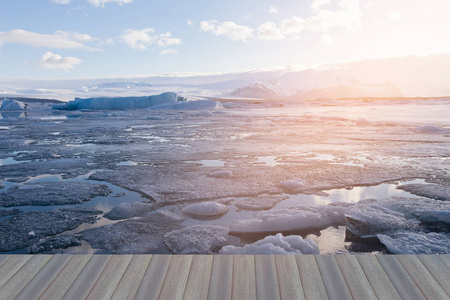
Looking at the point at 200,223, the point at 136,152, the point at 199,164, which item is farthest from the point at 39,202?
the point at 136,152

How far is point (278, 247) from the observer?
261cm

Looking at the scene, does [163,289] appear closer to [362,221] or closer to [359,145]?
[362,221]

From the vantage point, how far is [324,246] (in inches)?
118

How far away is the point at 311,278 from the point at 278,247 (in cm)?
70

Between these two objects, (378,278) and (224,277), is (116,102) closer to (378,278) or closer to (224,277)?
(224,277)

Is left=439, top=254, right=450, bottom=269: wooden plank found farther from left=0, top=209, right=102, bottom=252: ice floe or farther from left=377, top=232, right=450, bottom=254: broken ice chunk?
left=0, top=209, right=102, bottom=252: ice floe

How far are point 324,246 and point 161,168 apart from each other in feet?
11.9

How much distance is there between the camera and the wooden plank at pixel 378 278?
1.78m

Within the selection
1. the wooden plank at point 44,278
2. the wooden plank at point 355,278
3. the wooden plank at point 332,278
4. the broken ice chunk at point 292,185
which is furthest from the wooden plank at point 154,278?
the broken ice chunk at point 292,185

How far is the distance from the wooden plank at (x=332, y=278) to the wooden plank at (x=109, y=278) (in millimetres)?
1227

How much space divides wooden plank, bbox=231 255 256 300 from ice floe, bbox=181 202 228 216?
1.63m

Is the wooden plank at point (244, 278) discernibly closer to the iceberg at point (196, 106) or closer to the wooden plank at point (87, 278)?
the wooden plank at point (87, 278)

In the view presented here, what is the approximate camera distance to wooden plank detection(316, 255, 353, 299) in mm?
1775

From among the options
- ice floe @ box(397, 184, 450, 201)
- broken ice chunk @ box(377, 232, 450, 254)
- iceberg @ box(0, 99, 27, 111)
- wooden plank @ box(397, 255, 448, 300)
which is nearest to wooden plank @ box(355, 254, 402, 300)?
wooden plank @ box(397, 255, 448, 300)
